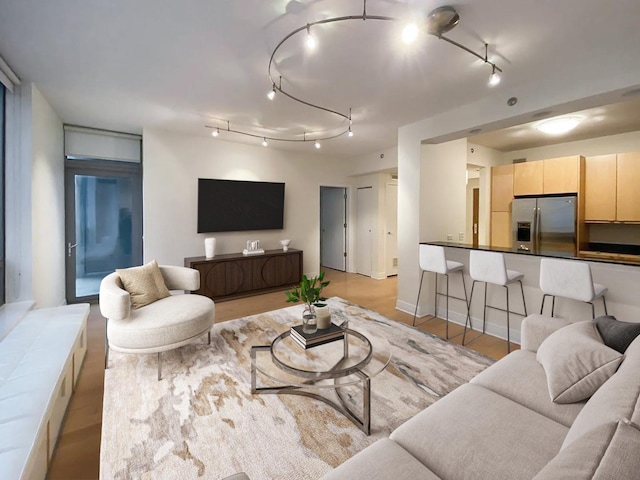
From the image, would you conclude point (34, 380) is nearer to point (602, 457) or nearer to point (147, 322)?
point (147, 322)

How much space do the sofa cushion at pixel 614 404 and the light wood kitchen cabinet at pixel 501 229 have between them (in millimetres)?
4492

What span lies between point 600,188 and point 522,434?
4.69 m

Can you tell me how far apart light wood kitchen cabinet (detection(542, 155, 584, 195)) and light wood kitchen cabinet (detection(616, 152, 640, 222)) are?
44 centimetres

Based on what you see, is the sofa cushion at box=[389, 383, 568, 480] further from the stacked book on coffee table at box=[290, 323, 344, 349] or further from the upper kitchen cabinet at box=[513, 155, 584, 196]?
the upper kitchen cabinet at box=[513, 155, 584, 196]

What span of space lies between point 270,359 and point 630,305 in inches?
117

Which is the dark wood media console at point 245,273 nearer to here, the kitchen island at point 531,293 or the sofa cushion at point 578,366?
the kitchen island at point 531,293

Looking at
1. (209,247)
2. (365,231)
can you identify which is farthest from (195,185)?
(365,231)

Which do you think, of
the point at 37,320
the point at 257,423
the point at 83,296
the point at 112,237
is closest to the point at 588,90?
the point at 257,423

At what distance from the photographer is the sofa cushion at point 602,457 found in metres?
0.61

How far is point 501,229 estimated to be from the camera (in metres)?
5.20

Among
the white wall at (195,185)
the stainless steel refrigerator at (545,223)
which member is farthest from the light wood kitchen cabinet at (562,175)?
the white wall at (195,185)

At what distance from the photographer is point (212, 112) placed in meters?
3.66

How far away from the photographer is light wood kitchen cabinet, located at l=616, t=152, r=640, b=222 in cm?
395

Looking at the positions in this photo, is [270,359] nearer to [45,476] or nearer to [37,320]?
[45,476]
